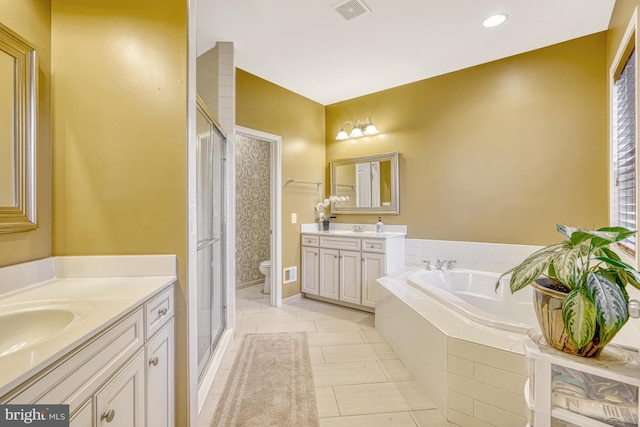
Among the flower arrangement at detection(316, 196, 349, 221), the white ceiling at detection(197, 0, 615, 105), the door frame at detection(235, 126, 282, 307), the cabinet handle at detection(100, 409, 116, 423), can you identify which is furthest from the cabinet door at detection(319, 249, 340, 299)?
the cabinet handle at detection(100, 409, 116, 423)

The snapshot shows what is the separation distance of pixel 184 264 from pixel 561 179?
310 cm

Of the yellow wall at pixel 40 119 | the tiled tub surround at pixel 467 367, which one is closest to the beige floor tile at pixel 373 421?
the tiled tub surround at pixel 467 367

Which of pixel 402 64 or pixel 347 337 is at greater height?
pixel 402 64

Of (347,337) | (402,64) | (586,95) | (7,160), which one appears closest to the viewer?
(7,160)

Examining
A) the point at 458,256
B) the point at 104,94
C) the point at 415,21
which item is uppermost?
the point at 415,21

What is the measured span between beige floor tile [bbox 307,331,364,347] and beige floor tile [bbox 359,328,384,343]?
48 mm

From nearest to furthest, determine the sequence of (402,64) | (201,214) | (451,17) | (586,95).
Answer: (201,214), (451,17), (586,95), (402,64)

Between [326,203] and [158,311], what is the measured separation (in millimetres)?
2867

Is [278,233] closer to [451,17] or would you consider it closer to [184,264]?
[184,264]

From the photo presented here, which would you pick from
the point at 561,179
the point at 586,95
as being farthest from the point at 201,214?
the point at 586,95

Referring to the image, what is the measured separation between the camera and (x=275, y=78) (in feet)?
10.9

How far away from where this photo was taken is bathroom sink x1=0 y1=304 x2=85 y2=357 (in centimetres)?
94

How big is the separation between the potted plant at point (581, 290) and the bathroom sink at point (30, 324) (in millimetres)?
1538

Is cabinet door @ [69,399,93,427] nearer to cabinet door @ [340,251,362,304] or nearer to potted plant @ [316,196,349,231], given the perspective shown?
cabinet door @ [340,251,362,304]
